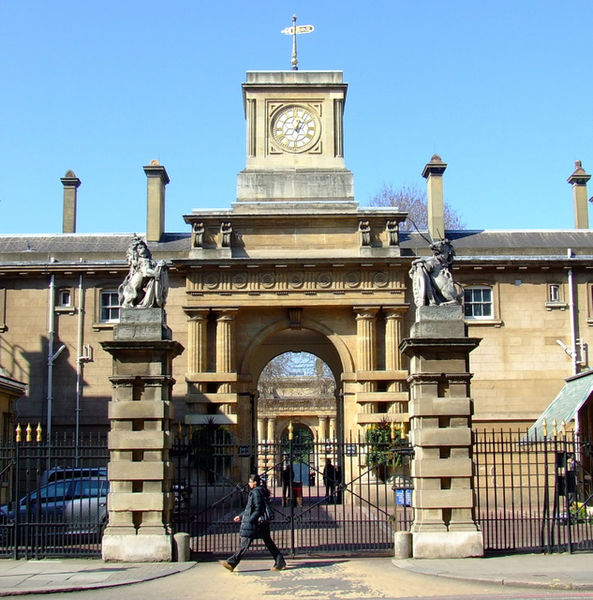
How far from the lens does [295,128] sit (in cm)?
3494

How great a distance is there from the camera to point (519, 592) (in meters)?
13.0

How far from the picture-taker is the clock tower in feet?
111

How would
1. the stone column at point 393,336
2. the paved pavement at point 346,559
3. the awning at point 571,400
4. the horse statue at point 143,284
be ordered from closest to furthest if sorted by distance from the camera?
the paved pavement at point 346,559 → the horse statue at point 143,284 → the awning at point 571,400 → the stone column at point 393,336

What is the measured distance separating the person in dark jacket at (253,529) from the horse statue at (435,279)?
4.66m

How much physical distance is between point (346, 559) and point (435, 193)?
22.1m

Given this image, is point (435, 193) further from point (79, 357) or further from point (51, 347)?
point (51, 347)

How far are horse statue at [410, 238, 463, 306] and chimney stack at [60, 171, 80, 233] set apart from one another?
23.9 meters

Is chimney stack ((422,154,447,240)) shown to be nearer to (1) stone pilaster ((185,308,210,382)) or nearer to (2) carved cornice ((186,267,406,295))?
(2) carved cornice ((186,267,406,295))

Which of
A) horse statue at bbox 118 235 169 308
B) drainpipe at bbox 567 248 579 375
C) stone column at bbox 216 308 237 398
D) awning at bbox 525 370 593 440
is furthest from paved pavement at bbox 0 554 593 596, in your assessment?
drainpipe at bbox 567 248 579 375

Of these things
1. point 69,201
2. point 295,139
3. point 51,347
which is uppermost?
point 295,139

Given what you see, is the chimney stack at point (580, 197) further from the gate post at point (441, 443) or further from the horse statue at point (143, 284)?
the horse statue at point (143, 284)

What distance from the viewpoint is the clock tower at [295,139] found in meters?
33.8

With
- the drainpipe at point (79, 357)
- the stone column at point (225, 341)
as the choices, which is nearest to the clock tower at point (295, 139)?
the stone column at point (225, 341)

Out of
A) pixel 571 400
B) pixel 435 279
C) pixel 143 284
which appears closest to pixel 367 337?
pixel 571 400
